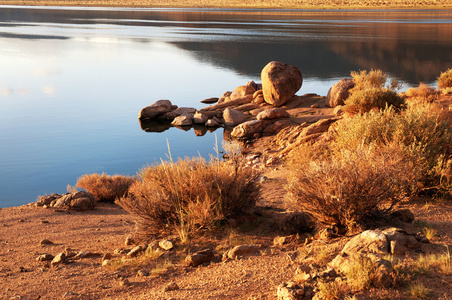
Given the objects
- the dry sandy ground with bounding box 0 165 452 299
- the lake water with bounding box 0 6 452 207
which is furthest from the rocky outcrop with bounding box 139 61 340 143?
the dry sandy ground with bounding box 0 165 452 299

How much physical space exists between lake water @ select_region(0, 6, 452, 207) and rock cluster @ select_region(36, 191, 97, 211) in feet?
7.57

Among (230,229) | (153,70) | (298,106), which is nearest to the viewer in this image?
(230,229)

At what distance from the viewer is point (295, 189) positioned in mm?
6465

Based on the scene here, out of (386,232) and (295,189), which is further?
(295,189)

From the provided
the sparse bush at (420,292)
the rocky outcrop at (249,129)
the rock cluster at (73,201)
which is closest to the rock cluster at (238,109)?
the rocky outcrop at (249,129)

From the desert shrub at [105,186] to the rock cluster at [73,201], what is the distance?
606mm

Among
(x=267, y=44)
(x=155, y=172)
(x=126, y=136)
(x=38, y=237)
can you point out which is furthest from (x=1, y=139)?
(x=267, y=44)

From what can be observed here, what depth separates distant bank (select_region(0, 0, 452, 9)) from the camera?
371ft

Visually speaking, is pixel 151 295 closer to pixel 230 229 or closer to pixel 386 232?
pixel 230 229

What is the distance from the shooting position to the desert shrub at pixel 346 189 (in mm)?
6031

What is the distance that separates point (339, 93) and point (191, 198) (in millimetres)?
15203

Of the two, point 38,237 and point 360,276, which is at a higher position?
point 360,276

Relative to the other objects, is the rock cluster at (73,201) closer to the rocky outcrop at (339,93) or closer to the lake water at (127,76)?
the lake water at (127,76)

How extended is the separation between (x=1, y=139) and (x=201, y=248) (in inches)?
578
